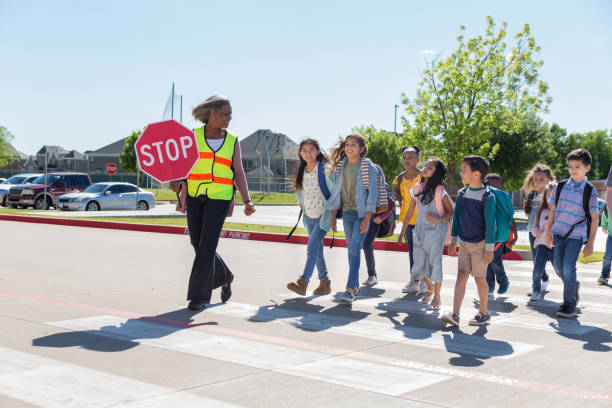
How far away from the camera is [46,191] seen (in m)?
30.6

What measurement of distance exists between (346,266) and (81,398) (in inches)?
298

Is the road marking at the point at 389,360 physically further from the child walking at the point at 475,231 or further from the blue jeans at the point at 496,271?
the blue jeans at the point at 496,271

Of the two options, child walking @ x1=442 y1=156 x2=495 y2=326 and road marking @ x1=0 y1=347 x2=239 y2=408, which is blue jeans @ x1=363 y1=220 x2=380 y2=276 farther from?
road marking @ x1=0 y1=347 x2=239 y2=408

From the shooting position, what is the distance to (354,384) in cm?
432

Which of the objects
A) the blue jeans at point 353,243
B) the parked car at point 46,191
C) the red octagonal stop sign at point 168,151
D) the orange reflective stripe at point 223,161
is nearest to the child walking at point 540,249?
the blue jeans at point 353,243

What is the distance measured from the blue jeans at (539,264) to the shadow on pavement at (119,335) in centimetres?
403

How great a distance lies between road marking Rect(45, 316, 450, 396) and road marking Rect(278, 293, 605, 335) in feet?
7.21

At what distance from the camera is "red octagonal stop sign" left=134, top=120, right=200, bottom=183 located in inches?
271

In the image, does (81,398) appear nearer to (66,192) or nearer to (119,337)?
(119,337)

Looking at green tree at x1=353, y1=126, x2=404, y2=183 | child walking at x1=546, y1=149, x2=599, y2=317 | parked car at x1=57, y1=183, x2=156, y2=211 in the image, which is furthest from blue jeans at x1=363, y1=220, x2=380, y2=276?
green tree at x1=353, y1=126, x2=404, y2=183

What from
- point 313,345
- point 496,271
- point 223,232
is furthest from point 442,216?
point 223,232

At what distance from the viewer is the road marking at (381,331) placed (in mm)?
5473

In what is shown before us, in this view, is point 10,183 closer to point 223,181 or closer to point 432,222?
point 223,181

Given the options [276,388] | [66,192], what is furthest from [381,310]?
[66,192]
